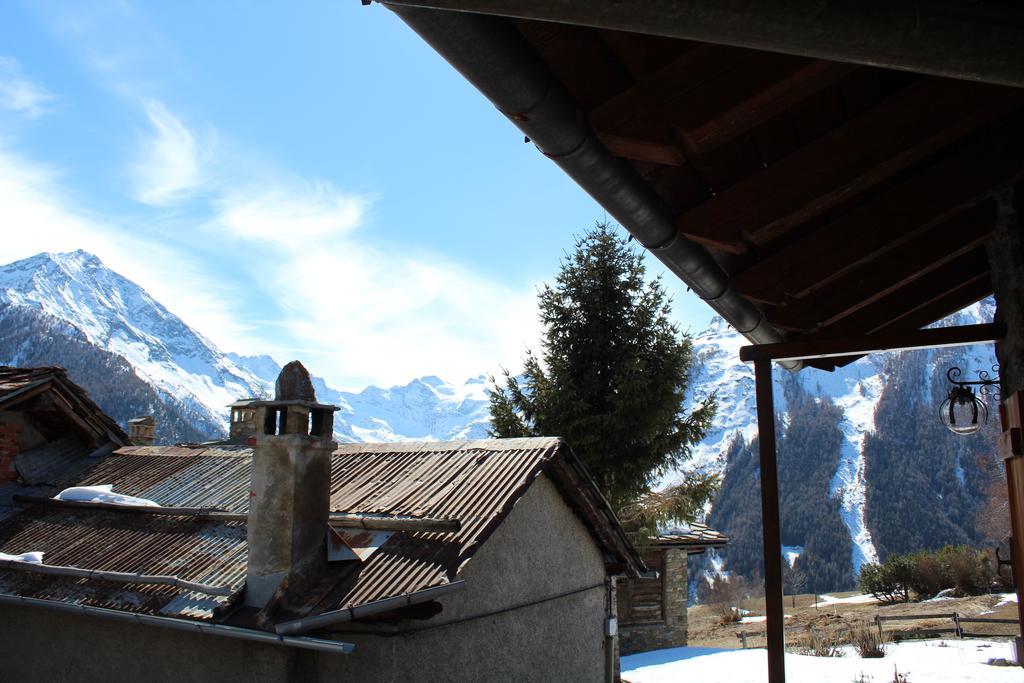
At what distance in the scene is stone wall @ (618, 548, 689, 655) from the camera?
64.6 ft

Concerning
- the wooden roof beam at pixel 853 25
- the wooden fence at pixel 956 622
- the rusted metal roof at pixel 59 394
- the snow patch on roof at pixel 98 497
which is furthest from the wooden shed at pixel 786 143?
the wooden fence at pixel 956 622

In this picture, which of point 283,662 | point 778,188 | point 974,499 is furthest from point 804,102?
point 974,499

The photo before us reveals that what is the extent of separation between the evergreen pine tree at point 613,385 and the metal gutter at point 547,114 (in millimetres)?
11037

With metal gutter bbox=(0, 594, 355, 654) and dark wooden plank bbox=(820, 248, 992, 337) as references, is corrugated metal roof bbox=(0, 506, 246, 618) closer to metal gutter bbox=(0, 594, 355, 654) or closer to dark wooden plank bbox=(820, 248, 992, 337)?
metal gutter bbox=(0, 594, 355, 654)

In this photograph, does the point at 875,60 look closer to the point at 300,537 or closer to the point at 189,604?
the point at 300,537

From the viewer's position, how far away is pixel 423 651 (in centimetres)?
735

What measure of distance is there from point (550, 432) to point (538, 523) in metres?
5.92

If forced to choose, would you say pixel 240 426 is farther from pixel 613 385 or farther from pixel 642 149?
pixel 642 149

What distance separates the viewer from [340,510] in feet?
28.6

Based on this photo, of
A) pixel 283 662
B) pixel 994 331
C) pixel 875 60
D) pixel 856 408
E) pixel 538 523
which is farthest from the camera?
pixel 856 408

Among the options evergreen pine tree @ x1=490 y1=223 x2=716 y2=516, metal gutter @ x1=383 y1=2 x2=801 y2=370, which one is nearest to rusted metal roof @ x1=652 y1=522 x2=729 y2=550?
evergreen pine tree @ x1=490 y1=223 x2=716 y2=516

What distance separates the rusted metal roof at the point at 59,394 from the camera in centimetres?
1206

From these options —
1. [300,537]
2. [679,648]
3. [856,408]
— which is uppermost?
[856,408]

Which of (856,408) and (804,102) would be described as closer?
(804,102)
